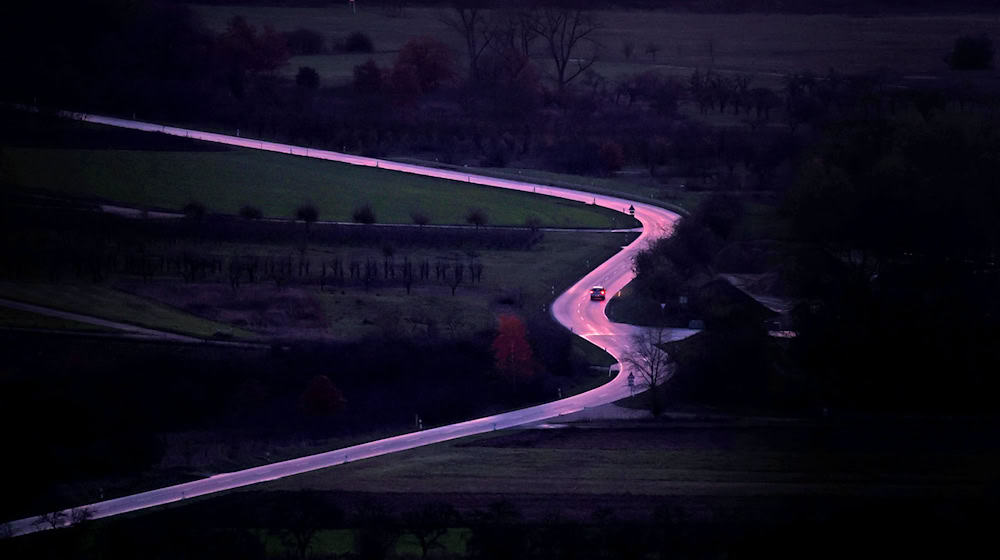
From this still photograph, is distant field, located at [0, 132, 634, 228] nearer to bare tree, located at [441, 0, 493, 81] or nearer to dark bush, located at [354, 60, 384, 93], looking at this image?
dark bush, located at [354, 60, 384, 93]

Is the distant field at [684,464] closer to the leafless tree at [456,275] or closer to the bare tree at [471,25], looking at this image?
the leafless tree at [456,275]

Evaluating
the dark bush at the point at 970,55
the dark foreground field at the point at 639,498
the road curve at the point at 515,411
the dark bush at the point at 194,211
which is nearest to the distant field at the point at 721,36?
the dark bush at the point at 970,55

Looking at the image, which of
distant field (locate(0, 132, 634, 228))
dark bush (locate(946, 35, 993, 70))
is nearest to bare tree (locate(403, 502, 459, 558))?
distant field (locate(0, 132, 634, 228))

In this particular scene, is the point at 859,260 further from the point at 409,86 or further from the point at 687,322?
the point at 409,86

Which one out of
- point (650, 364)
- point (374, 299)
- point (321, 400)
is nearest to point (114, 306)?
point (374, 299)

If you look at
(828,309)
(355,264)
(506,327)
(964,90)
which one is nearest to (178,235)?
(355,264)

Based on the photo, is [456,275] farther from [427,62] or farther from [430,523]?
[427,62]
